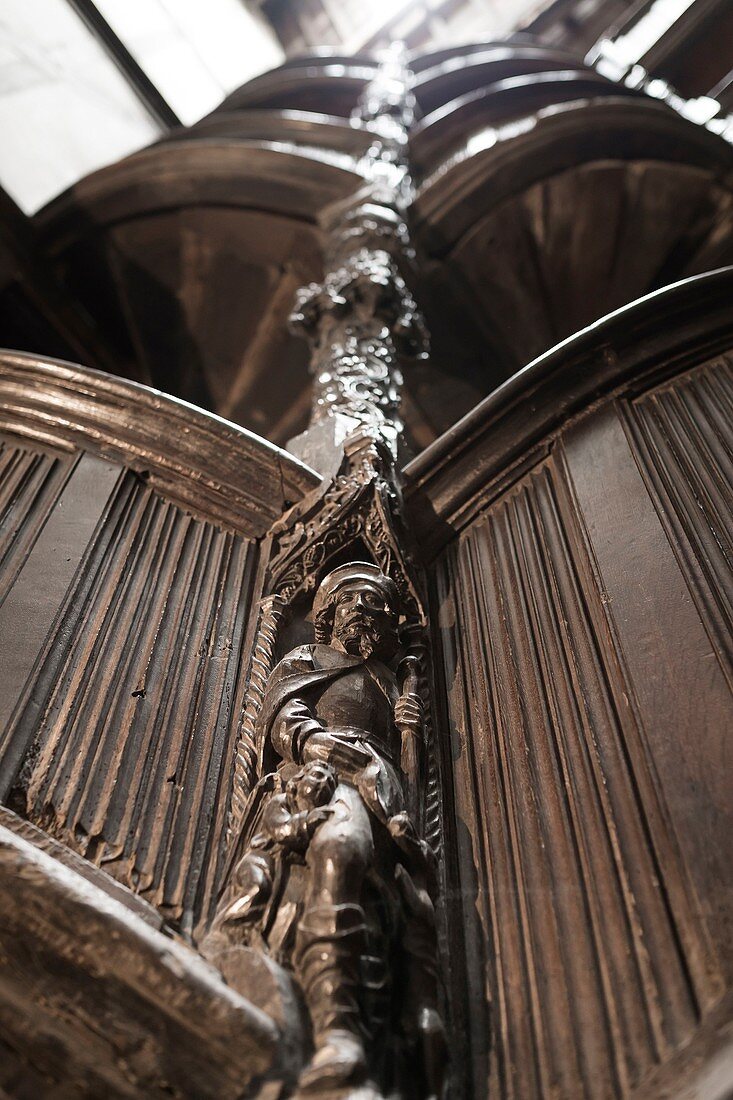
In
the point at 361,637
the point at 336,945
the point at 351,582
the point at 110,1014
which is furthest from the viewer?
the point at 351,582

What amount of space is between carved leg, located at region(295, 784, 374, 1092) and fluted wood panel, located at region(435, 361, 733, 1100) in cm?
27

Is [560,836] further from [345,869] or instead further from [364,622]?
[364,622]

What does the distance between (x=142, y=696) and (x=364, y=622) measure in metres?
0.49

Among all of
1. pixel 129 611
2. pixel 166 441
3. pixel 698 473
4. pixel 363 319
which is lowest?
pixel 129 611

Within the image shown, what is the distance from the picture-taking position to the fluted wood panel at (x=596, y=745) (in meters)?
1.28

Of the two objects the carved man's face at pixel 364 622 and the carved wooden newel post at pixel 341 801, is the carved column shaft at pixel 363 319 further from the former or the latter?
the carved man's face at pixel 364 622

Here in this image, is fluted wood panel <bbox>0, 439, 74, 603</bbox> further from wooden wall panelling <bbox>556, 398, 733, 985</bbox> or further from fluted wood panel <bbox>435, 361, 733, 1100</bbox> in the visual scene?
wooden wall panelling <bbox>556, 398, 733, 985</bbox>

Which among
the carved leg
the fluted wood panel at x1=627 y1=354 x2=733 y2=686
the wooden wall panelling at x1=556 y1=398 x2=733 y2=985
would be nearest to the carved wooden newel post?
the carved leg

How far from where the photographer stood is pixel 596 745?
1657 millimetres

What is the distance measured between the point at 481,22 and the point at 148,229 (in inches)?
267

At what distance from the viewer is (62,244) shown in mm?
5105

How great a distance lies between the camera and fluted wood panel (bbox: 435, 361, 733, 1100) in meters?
1.28

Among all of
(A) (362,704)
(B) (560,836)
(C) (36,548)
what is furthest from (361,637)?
(C) (36,548)

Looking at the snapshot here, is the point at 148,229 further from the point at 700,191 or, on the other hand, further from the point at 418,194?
the point at 700,191
